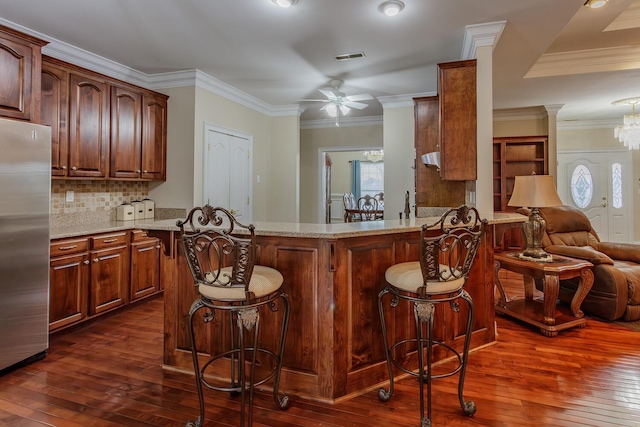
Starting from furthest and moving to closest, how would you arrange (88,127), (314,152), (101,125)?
(314,152)
(101,125)
(88,127)

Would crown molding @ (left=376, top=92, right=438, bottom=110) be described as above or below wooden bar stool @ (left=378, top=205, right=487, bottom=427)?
above

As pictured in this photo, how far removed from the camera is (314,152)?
7.12 meters

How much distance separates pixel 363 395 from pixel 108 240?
2.77 meters

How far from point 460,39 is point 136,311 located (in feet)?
13.9

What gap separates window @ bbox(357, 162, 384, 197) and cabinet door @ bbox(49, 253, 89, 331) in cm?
786

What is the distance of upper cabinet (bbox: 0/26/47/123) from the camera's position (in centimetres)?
260

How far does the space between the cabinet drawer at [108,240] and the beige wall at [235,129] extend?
35.6 inches

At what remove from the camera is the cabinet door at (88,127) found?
3389mm

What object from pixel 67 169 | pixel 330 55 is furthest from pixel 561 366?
pixel 67 169

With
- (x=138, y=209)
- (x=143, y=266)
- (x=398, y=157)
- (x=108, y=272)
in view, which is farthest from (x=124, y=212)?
(x=398, y=157)

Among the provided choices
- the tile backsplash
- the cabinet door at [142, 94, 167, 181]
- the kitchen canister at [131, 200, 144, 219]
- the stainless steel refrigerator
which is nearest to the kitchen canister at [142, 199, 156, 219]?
the kitchen canister at [131, 200, 144, 219]

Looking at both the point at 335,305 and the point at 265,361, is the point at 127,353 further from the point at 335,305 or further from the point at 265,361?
the point at 335,305

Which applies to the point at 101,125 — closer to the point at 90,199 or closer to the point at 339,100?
the point at 90,199

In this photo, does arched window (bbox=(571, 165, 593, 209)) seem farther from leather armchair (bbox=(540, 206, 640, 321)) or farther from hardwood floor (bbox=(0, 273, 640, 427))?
hardwood floor (bbox=(0, 273, 640, 427))
